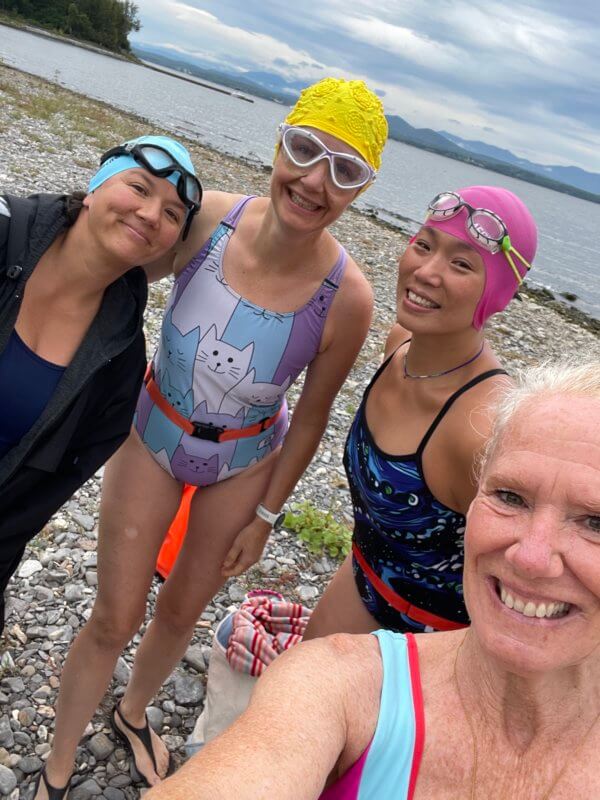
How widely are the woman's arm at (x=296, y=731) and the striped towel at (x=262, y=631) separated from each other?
212 cm

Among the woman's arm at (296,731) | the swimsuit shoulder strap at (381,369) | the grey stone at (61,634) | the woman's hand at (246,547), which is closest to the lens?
the woman's arm at (296,731)

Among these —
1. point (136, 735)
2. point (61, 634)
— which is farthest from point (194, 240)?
point (61, 634)

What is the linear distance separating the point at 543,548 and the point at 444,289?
1.66m

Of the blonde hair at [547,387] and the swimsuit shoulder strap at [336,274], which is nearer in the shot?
the blonde hair at [547,387]

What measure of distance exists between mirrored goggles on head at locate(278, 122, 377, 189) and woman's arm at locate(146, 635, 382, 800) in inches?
92.3

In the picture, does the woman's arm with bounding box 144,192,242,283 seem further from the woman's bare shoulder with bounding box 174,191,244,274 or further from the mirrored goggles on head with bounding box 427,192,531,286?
the mirrored goggles on head with bounding box 427,192,531,286

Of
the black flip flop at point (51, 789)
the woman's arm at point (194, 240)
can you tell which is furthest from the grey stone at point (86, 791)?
the woman's arm at point (194, 240)

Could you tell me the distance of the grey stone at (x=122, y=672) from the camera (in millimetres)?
5039

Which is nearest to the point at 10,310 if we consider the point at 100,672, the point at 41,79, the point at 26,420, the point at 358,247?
the point at 26,420

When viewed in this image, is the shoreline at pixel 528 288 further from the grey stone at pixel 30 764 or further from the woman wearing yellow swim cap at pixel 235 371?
the grey stone at pixel 30 764

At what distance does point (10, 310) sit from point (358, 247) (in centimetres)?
2439

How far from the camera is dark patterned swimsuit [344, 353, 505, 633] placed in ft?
10.7

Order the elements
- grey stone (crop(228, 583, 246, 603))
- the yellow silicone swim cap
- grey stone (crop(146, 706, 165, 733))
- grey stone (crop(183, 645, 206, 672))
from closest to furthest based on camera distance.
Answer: the yellow silicone swim cap
grey stone (crop(146, 706, 165, 733))
grey stone (crop(183, 645, 206, 672))
grey stone (crop(228, 583, 246, 603))

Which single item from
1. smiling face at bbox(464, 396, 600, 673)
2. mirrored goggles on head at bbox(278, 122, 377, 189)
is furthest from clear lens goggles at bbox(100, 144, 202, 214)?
smiling face at bbox(464, 396, 600, 673)
